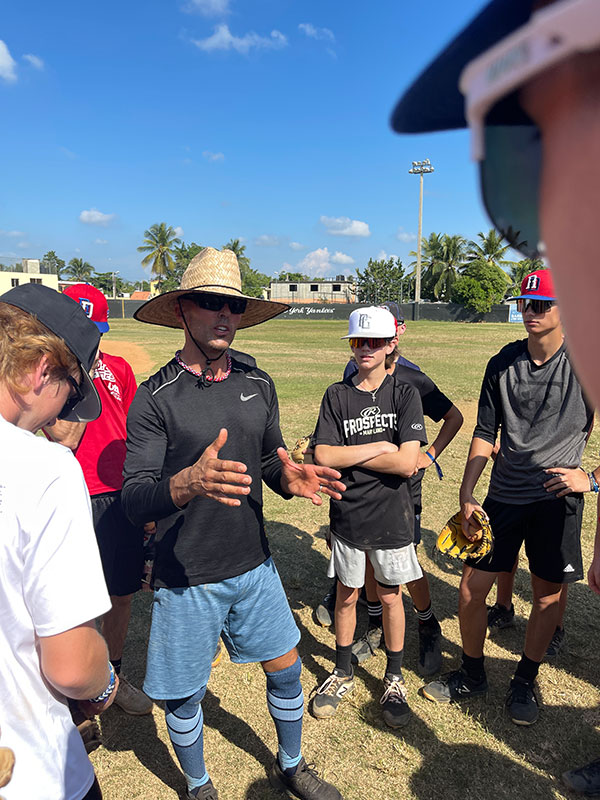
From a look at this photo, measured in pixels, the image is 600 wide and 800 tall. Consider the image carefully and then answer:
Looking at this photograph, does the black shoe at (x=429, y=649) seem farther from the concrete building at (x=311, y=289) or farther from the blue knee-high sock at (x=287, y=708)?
the concrete building at (x=311, y=289)

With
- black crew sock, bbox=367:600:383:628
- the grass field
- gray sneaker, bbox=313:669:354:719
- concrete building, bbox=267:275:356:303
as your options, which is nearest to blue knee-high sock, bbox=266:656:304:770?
the grass field

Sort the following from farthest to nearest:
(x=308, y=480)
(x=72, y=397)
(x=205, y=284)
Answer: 1. (x=205, y=284)
2. (x=308, y=480)
3. (x=72, y=397)

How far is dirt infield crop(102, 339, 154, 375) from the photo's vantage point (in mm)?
16672

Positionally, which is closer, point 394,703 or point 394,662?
point 394,703

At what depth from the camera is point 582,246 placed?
1.27ft

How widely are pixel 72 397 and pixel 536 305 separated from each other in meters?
2.56

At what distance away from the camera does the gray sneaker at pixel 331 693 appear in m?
3.06

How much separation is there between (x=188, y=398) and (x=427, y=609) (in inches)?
94.1

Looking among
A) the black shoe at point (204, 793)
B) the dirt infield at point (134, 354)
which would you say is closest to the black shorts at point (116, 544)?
the black shoe at point (204, 793)

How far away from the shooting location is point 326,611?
13.3ft

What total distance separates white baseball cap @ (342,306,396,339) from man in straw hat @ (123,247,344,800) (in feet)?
2.86

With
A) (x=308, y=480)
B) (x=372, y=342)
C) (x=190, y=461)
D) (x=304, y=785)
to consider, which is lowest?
(x=304, y=785)

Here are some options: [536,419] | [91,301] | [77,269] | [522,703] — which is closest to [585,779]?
[522,703]

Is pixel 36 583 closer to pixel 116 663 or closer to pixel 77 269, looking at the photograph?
pixel 116 663
